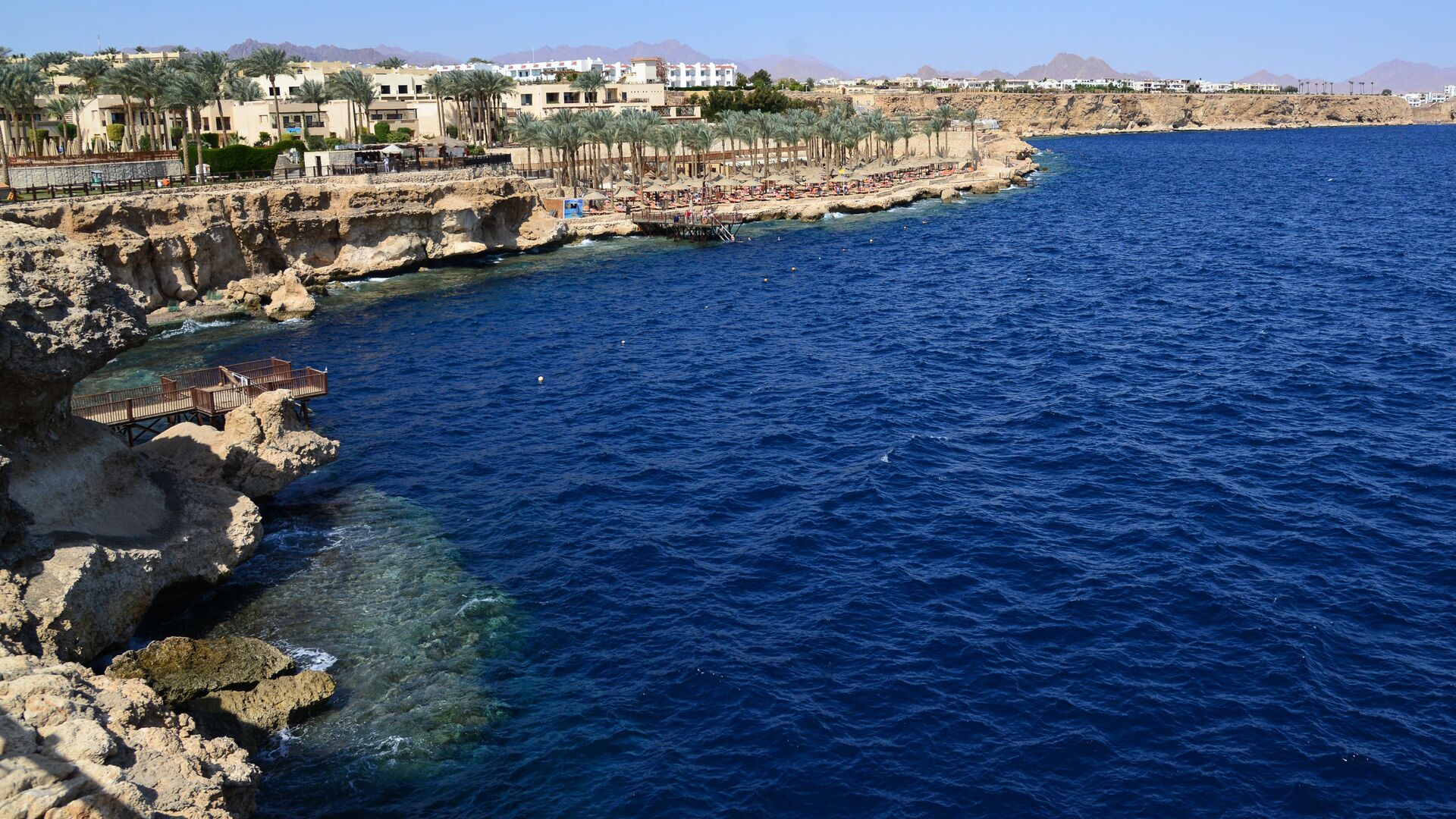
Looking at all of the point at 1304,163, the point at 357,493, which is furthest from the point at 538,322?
the point at 1304,163

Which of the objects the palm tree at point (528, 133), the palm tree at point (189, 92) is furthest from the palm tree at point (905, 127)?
the palm tree at point (189, 92)

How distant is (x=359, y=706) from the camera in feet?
82.2

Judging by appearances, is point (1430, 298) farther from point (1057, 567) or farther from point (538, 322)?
point (538, 322)

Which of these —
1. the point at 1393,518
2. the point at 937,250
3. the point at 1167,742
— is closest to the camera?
the point at 1167,742

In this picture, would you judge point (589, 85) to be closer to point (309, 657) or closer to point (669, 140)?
point (669, 140)

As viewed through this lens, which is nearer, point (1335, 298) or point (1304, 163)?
point (1335, 298)

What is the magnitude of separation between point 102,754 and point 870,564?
67.2 ft

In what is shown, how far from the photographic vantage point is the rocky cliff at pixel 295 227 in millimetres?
62188

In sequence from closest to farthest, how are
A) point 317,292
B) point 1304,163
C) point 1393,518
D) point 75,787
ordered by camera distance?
point 75,787 → point 1393,518 → point 317,292 → point 1304,163

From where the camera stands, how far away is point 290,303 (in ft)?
217

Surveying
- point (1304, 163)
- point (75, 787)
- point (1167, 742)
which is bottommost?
point (1167, 742)

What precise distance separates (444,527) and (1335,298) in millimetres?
55813

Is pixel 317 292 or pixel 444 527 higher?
pixel 317 292

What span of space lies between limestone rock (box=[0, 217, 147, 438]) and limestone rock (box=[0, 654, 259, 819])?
891 cm
